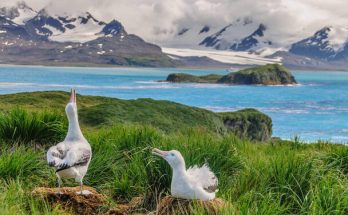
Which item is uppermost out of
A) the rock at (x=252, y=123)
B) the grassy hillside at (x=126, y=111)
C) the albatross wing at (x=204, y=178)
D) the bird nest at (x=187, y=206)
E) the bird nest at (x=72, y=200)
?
the albatross wing at (x=204, y=178)

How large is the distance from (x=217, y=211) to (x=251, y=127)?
47688 millimetres

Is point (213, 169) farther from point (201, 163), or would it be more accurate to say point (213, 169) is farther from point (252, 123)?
point (252, 123)

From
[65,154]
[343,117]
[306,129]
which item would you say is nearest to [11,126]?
[65,154]

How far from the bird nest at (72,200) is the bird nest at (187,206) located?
1310 millimetres

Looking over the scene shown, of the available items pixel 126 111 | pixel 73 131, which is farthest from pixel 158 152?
pixel 126 111

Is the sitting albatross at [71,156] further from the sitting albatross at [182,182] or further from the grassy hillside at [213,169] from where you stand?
the sitting albatross at [182,182]

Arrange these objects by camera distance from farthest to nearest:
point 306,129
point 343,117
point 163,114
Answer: point 343,117, point 306,129, point 163,114

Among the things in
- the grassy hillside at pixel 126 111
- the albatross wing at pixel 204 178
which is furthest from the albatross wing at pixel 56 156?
the grassy hillside at pixel 126 111

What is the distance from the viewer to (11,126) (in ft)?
39.3

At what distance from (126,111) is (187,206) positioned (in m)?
24.4

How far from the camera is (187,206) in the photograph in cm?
764

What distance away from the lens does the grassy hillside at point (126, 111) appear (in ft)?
92.8

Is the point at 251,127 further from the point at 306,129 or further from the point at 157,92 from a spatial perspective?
the point at 157,92

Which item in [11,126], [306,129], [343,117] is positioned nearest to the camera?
[11,126]
